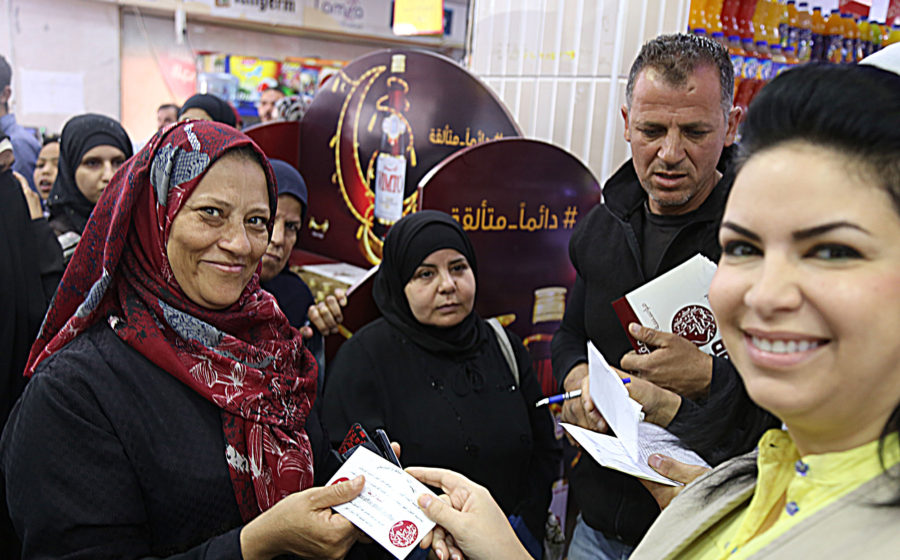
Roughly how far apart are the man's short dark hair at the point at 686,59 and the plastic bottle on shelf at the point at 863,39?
2.95 meters

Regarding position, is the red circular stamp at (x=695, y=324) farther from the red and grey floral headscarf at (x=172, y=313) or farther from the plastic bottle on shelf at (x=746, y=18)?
the plastic bottle on shelf at (x=746, y=18)

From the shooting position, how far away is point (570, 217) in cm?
304

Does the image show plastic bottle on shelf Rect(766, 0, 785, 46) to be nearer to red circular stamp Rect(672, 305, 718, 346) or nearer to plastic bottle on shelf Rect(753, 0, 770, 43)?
plastic bottle on shelf Rect(753, 0, 770, 43)

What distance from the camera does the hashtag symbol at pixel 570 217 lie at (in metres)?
3.03

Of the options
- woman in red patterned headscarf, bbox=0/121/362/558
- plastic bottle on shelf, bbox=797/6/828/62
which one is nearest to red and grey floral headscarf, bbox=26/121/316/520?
woman in red patterned headscarf, bbox=0/121/362/558

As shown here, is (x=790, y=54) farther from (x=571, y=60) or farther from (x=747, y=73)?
(x=571, y=60)

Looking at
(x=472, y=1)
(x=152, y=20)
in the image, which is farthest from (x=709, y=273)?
(x=152, y=20)

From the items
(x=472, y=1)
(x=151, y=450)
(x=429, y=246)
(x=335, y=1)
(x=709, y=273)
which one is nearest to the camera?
(x=151, y=450)

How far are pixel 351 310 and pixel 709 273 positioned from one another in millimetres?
1480

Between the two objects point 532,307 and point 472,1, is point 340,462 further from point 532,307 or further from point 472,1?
point 472,1

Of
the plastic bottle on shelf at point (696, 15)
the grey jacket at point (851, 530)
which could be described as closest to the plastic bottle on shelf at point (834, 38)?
the plastic bottle on shelf at point (696, 15)

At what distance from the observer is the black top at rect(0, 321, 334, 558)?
4.16ft

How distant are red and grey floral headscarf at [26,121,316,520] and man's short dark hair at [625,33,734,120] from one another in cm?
106

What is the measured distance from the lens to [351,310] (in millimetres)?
2678
